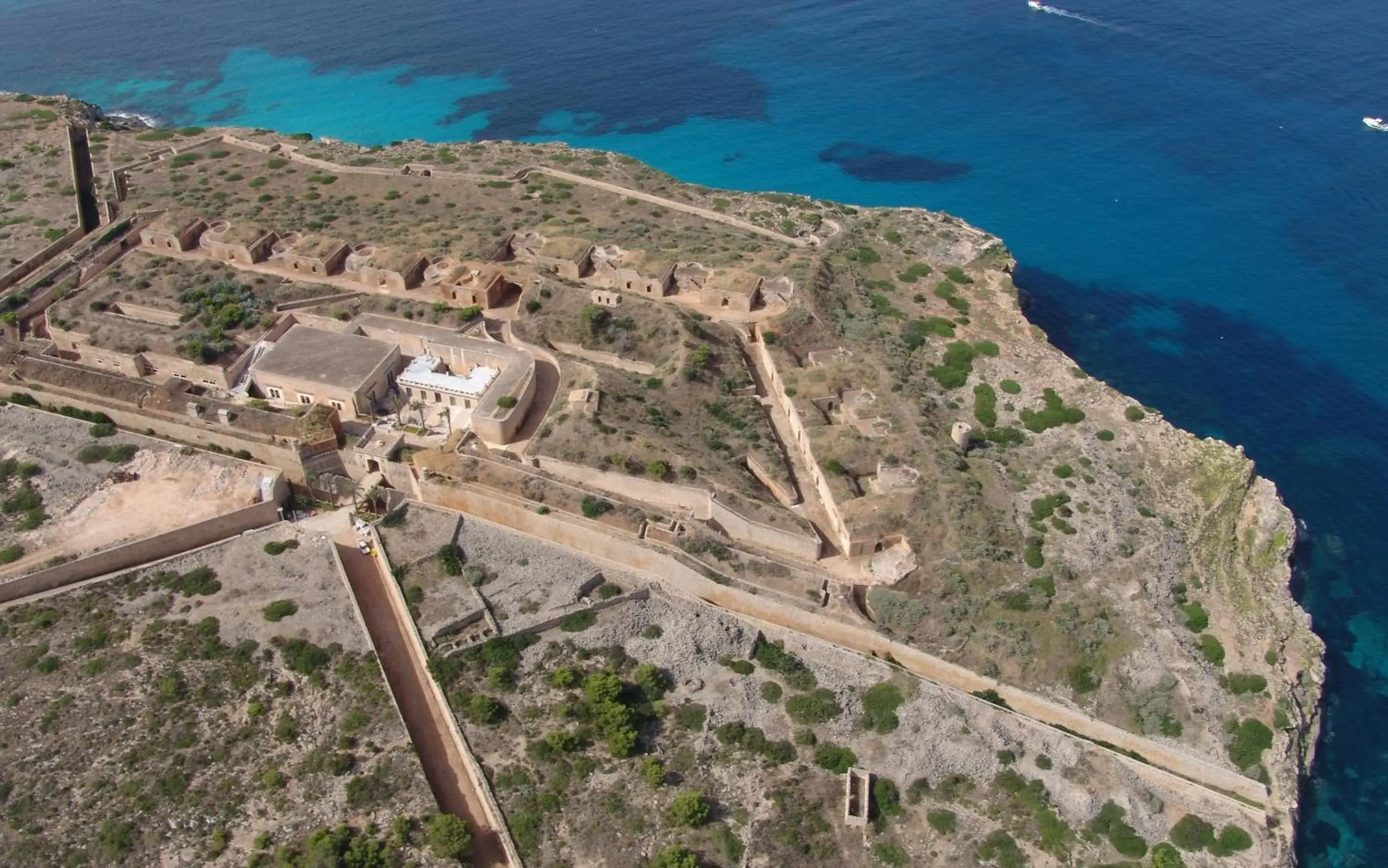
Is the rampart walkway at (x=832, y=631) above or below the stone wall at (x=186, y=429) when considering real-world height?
below

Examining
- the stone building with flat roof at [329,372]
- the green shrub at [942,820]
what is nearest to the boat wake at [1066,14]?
the stone building with flat roof at [329,372]

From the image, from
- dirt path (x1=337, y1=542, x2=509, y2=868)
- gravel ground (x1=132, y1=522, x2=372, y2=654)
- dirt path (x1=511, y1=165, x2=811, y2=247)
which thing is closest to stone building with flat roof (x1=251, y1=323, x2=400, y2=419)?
gravel ground (x1=132, y1=522, x2=372, y2=654)

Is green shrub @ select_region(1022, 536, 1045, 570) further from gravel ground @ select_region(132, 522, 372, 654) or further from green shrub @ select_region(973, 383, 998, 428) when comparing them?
gravel ground @ select_region(132, 522, 372, 654)

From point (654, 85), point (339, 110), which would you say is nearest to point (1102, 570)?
point (654, 85)

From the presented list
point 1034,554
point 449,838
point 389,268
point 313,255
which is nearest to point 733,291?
point 389,268

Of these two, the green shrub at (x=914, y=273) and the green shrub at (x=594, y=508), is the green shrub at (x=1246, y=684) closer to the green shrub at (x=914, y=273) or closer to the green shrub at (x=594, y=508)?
the green shrub at (x=594, y=508)

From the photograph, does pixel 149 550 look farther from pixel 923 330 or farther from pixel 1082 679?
pixel 923 330

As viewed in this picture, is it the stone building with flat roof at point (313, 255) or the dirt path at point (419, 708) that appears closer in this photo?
the dirt path at point (419, 708)
